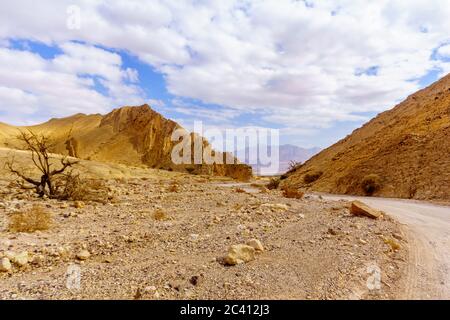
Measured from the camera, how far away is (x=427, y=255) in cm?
700

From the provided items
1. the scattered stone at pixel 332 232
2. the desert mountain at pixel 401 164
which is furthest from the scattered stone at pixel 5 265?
the desert mountain at pixel 401 164

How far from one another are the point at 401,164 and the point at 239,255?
823 inches

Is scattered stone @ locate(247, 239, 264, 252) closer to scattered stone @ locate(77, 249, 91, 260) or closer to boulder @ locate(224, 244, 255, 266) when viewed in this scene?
boulder @ locate(224, 244, 255, 266)

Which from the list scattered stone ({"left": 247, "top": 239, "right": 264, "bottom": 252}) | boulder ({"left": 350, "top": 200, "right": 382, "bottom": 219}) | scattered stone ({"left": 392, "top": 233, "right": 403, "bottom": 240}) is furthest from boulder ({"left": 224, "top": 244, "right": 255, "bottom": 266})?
boulder ({"left": 350, "top": 200, "right": 382, "bottom": 219})

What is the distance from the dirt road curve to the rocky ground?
220 mm

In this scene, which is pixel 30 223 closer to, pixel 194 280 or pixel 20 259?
pixel 20 259

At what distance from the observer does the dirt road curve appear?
5.14m

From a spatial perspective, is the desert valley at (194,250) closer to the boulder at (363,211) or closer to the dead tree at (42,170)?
the boulder at (363,211)

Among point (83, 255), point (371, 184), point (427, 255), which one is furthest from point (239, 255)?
point (371, 184)

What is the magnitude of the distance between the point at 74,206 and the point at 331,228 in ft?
28.9

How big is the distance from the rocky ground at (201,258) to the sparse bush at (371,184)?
13.1 metres

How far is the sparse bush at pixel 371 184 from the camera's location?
885 inches
